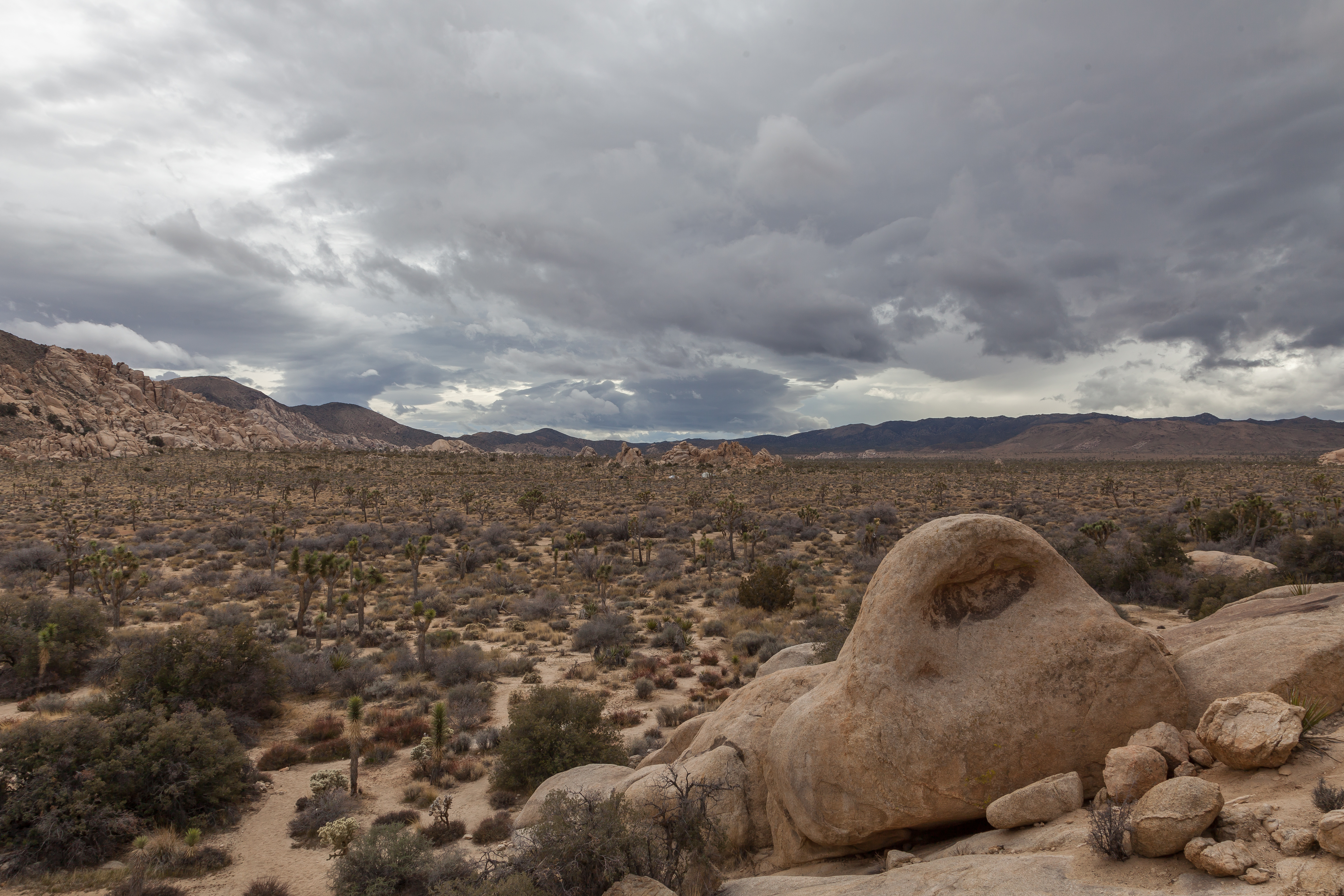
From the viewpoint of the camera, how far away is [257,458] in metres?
80.7

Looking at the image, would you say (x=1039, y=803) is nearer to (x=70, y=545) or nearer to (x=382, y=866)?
(x=382, y=866)

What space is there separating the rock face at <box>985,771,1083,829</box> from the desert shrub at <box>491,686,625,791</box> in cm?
813

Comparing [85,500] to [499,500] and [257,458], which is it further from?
[257,458]

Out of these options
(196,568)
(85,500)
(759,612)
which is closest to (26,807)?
(759,612)

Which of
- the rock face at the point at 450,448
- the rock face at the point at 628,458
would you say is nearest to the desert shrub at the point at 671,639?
the rock face at the point at 628,458

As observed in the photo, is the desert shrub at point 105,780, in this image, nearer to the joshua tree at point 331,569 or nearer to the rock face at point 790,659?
the joshua tree at point 331,569

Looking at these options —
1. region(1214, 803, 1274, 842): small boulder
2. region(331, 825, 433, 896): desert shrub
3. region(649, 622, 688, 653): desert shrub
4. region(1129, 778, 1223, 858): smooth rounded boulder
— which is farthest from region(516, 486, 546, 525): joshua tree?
region(1214, 803, 1274, 842): small boulder

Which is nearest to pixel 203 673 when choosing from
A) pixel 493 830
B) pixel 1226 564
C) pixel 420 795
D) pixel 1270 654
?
pixel 420 795

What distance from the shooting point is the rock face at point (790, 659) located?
1326 cm

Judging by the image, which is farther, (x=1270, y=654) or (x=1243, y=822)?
(x=1270, y=654)

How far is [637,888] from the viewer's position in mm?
5832

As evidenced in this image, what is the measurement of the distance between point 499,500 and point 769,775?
159ft

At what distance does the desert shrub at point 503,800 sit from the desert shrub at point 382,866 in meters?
2.74

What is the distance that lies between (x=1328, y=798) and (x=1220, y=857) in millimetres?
828
